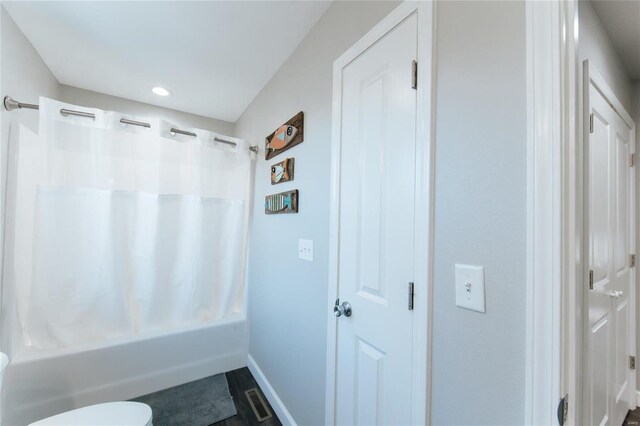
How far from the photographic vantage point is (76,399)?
67.8 inches

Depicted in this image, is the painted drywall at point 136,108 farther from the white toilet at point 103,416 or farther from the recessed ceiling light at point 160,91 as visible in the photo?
the white toilet at point 103,416

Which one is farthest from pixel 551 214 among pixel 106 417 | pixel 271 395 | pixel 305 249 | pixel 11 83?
pixel 11 83

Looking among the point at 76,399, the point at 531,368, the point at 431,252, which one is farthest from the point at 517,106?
the point at 76,399

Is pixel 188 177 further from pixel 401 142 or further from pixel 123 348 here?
pixel 401 142

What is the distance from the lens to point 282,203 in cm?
173

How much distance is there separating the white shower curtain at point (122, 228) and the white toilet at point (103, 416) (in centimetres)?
65

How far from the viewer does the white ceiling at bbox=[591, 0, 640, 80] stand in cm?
111

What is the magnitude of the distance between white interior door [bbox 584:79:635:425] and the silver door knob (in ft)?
2.89

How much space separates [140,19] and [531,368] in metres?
2.23

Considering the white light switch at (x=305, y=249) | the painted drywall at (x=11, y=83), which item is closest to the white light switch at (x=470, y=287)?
the white light switch at (x=305, y=249)

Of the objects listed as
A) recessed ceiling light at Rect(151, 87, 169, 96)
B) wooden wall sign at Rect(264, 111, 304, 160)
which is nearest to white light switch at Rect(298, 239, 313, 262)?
wooden wall sign at Rect(264, 111, 304, 160)

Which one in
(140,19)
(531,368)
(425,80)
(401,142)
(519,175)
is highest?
(140,19)

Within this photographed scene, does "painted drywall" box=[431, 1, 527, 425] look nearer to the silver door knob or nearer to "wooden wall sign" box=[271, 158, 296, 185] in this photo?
the silver door knob

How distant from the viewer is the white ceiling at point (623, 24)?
1107 millimetres
